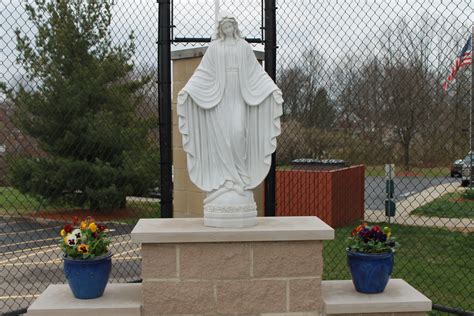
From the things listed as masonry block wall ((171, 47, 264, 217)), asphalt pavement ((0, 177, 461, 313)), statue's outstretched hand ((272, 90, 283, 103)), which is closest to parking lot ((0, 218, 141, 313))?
asphalt pavement ((0, 177, 461, 313))

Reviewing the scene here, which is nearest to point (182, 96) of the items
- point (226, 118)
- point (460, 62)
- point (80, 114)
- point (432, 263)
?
point (226, 118)

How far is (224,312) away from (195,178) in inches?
34.3

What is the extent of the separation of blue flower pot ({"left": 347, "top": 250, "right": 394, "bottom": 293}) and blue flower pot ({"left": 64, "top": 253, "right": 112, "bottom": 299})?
1565 mm

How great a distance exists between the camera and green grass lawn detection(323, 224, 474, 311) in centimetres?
519

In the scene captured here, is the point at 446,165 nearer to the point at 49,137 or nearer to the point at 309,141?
the point at 309,141

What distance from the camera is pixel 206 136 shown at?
11.2 ft

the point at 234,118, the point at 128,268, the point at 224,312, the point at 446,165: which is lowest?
the point at 128,268

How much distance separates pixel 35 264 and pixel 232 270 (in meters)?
4.38

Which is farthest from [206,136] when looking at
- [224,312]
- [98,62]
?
[98,62]

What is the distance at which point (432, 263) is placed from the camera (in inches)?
258

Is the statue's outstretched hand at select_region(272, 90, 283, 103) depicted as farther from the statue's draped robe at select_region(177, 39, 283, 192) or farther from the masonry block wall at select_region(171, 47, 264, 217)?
the masonry block wall at select_region(171, 47, 264, 217)

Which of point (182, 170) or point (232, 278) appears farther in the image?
point (182, 170)

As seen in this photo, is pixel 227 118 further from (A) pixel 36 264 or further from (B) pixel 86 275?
(A) pixel 36 264

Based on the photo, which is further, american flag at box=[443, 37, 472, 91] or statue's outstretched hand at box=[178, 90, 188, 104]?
american flag at box=[443, 37, 472, 91]
